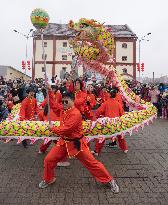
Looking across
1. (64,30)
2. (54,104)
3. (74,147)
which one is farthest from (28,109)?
(64,30)

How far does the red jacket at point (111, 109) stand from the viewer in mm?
7828

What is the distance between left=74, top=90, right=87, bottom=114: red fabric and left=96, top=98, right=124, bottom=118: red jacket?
42cm

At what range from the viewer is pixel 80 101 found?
813 cm

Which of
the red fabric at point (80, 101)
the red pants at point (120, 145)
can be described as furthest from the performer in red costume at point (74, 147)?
the red fabric at point (80, 101)

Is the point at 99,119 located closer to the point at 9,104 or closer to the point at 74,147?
the point at 74,147

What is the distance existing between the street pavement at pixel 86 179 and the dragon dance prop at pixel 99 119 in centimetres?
66

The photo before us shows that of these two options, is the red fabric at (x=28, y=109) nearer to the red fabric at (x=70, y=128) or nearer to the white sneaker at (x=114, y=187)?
the red fabric at (x=70, y=128)

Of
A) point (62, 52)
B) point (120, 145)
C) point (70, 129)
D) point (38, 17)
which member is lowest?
point (120, 145)

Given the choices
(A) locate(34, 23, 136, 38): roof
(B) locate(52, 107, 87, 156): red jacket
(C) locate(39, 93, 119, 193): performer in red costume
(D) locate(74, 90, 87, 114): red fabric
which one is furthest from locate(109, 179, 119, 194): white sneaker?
(A) locate(34, 23, 136, 38): roof

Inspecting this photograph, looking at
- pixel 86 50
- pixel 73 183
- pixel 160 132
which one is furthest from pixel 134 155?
pixel 160 132

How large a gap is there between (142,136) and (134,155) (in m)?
2.63

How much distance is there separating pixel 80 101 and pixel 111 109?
2.56 feet

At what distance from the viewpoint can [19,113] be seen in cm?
845

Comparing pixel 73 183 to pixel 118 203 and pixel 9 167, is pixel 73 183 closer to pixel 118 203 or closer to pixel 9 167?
pixel 118 203
